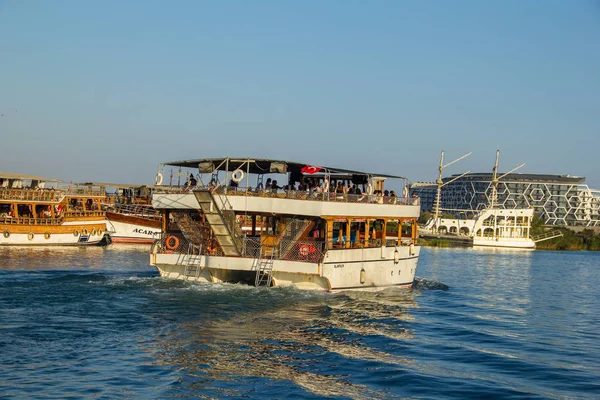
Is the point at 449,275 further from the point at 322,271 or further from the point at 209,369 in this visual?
the point at 209,369

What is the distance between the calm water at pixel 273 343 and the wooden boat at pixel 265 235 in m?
0.94

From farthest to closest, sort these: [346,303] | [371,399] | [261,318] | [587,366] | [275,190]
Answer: [275,190]
[346,303]
[261,318]
[587,366]
[371,399]

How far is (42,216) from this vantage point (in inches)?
2500

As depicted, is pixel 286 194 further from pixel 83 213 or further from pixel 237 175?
pixel 83 213

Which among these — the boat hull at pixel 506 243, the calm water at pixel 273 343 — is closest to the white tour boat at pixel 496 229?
the boat hull at pixel 506 243

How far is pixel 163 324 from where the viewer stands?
74.5 feet

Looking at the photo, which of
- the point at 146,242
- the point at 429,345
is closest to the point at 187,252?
the point at 429,345

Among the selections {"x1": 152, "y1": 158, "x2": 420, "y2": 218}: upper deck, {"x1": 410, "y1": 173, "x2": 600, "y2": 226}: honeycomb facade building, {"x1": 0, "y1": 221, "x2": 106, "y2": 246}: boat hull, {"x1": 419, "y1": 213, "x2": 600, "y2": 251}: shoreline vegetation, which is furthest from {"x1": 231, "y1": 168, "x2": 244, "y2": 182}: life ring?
{"x1": 410, "y1": 173, "x2": 600, "y2": 226}: honeycomb facade building

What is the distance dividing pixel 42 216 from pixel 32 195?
208cm

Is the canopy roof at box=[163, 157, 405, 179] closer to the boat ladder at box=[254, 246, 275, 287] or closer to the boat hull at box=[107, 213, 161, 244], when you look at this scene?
the boat ladder at box=[254, 246, 275, 287]

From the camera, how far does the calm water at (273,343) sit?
17047mm

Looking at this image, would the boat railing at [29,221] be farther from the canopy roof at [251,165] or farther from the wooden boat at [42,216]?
the canopy roof at [251,165]

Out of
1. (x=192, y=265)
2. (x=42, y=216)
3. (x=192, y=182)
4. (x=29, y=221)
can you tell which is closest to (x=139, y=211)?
(x=42, y=216)

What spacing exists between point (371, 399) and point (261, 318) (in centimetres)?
833
